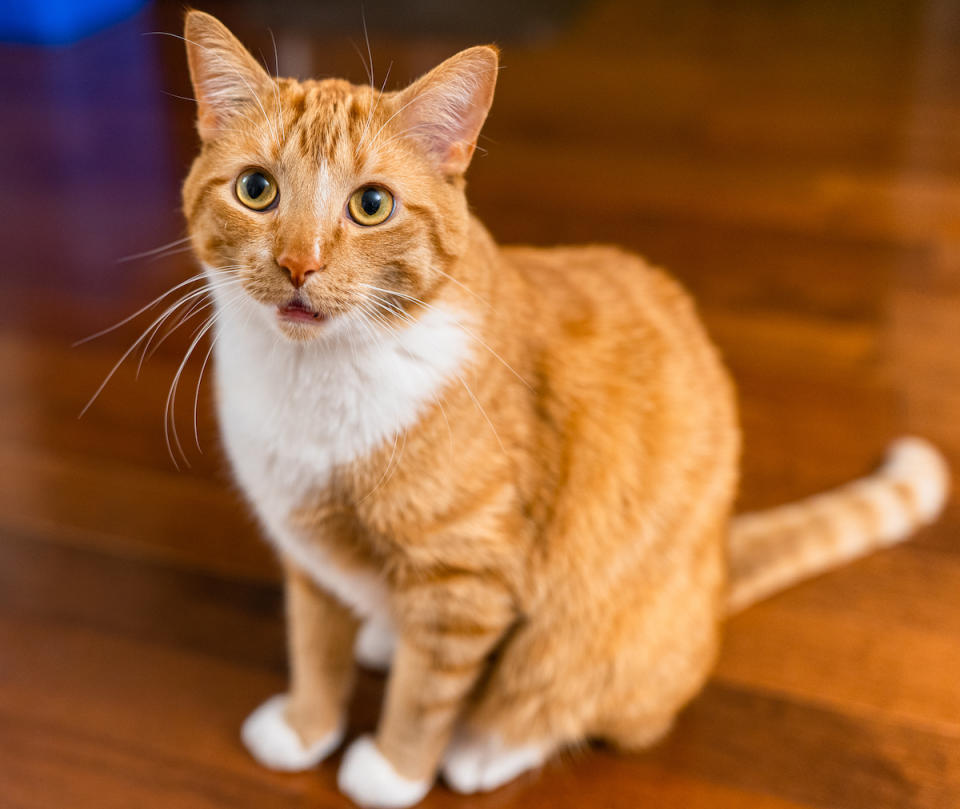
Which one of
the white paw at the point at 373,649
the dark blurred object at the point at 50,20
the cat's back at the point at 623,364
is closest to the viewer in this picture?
the cat's back at the point at 623,364

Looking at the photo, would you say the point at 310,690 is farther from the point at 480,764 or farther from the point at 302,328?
the point at 302,328

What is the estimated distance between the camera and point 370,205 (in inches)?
40.6

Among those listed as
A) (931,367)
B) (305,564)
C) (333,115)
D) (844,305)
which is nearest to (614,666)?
(305,564)

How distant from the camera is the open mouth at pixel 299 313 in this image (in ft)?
3.33

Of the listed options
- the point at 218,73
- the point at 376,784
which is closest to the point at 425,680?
the point at 376,784

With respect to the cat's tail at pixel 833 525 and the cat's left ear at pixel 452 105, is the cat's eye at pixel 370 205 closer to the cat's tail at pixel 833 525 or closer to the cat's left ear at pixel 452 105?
the cat's left ear at pixel 452 105

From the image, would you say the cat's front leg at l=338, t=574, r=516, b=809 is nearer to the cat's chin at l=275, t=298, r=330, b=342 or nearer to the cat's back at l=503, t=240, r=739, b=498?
the cat's back at l=503, t=240, r=739, b=498

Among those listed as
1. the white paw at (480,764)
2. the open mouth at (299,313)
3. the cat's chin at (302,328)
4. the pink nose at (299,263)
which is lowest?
the white paw at (480,764)

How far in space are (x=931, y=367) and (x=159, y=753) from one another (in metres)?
1.69

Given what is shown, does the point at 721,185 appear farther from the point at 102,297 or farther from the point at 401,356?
the point at 401,356

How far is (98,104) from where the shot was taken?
3320 millimetres

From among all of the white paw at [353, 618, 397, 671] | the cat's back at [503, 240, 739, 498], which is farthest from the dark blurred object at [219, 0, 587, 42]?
the white paw at [353, 618, 397, 671]

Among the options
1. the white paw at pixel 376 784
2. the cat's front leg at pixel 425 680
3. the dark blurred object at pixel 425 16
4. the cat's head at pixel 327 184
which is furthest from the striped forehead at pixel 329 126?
the dark blurred object at pixel 425 16

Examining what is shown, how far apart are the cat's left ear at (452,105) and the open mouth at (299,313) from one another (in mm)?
210
